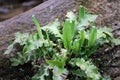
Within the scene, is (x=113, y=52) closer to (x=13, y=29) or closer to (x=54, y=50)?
(x=54, y=50)

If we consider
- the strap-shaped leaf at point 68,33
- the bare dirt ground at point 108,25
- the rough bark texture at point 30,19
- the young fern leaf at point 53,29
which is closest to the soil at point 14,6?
the rough bark texture at point 30,19

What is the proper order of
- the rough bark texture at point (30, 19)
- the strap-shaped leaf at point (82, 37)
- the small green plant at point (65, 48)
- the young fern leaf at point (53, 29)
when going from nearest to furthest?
→ the small green plant at point (65, 48) < the strap-shaped leaf at point (82, 37) < the young fern leaf at point (53, 29) < the rough bark texture at point (30, 19)

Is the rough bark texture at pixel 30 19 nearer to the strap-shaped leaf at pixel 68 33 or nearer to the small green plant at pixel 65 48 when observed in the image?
the small green plant at pixel 65 48

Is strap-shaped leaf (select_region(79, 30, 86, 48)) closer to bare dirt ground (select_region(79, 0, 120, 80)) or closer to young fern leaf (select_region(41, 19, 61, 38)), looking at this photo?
young fern leaf (select_region(41, 19, 61, 38))

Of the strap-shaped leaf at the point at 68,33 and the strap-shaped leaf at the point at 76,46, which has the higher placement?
the strap-shaped leaf at the point at 68,33

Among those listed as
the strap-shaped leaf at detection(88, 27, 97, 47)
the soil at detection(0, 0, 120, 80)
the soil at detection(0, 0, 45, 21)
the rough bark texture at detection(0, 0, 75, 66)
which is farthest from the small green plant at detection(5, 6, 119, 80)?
the soil at detection(0, 0, 45, 21)

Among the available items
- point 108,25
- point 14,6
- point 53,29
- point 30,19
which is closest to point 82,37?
point 53,29
